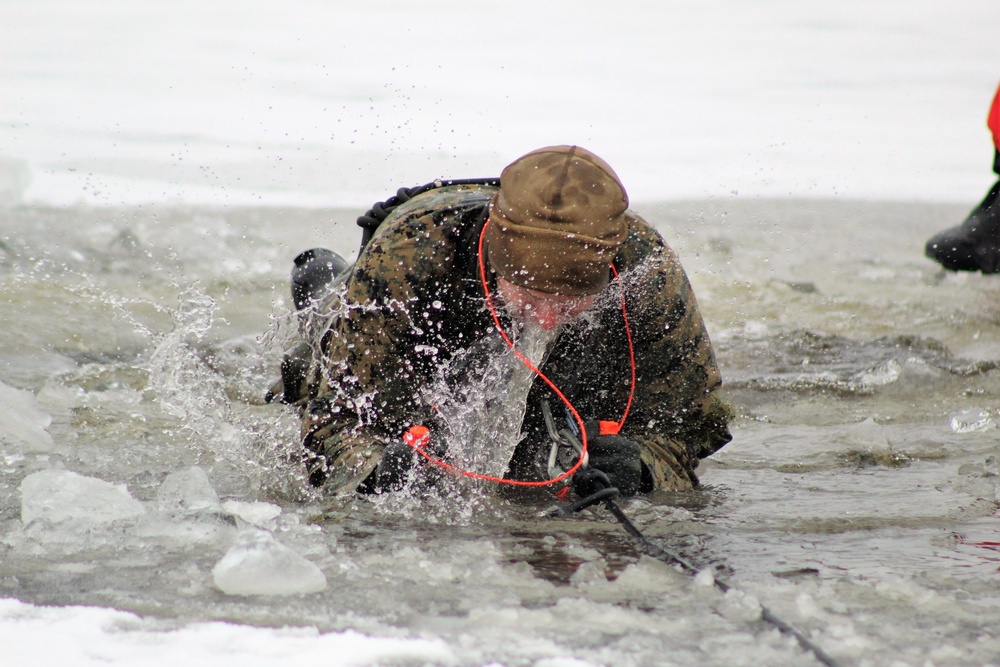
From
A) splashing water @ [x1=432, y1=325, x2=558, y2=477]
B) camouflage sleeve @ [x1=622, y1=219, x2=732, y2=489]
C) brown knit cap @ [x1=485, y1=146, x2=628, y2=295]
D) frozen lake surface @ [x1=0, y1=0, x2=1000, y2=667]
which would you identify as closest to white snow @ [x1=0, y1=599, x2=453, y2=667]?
frozen lake surface @ [x1=0, y1=0, x2=1000, y2=667]

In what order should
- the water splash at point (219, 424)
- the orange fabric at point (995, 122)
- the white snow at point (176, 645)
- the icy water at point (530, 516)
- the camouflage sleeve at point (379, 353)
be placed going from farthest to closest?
the orange fabric at point (995, 122) < the water splash at point (219, 424) < the camouflage sleeve at point (379, 353) < the icy water at point (530, 516) < the white snow at point (176, 645)

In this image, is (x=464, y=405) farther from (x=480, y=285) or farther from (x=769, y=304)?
(x=769, y=304)

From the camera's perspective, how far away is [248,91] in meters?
10.0

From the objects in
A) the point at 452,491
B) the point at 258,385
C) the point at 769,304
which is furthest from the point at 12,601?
the point at 769,304

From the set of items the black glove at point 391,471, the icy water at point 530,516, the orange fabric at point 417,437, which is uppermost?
the orange fabric at point 417,437

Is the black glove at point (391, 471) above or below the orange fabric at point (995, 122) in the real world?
below

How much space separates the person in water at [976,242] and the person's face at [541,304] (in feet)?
9.21

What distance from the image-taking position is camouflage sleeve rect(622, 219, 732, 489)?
2.76m

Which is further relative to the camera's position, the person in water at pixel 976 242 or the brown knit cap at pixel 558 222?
the person in water at pixel 976 242

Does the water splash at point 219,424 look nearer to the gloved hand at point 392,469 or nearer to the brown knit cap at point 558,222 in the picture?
the gloved hand at point 392,469

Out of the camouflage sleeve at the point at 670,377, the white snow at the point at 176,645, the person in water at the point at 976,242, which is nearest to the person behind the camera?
the white snow at the point at 176,645

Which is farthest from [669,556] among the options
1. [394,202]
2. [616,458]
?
[394,202]

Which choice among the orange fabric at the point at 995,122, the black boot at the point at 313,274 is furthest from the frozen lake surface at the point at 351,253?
the orange fabric at the point at 995,122

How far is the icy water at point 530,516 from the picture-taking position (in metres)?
1.86
